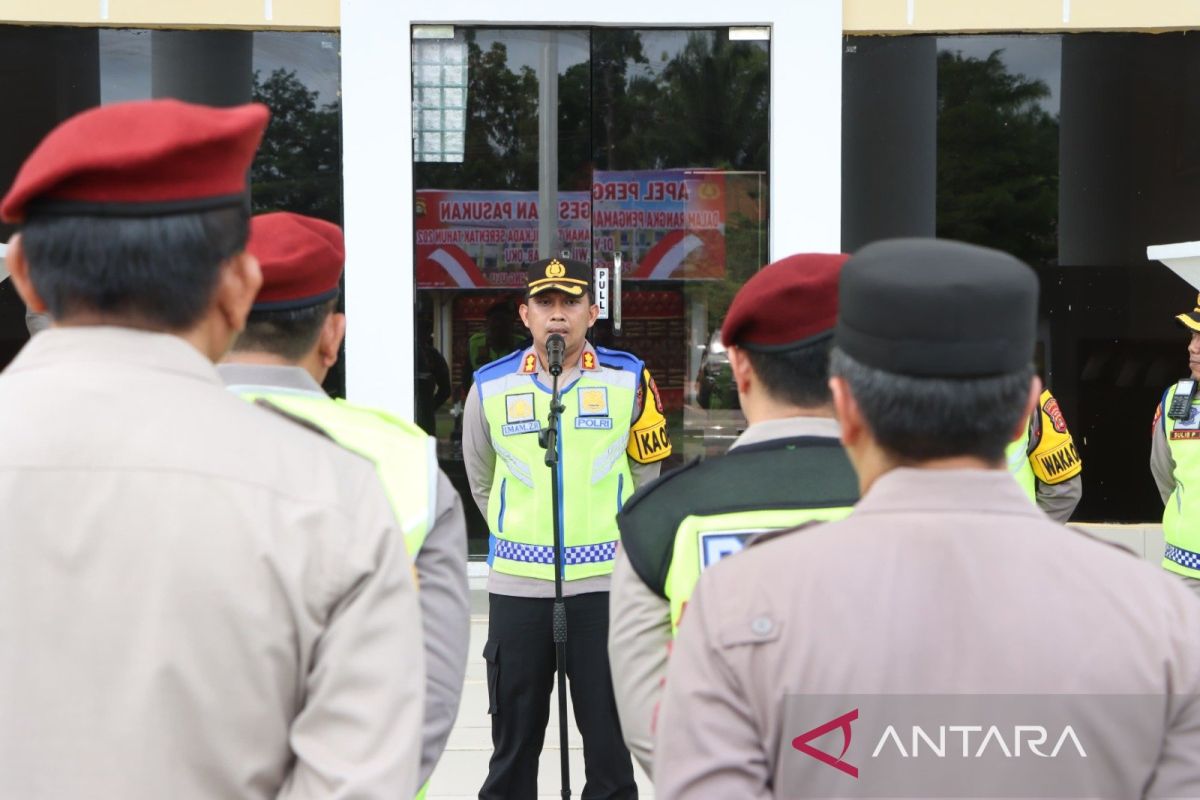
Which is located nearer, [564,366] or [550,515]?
[550,515]

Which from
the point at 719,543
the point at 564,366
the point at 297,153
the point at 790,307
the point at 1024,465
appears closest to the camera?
the point at 719,543

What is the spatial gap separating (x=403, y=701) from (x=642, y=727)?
0.72 metres

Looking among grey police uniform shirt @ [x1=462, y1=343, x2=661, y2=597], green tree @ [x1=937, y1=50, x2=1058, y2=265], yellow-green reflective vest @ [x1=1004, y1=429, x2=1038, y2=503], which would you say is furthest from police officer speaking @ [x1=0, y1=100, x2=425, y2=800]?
green tree @ [x1=937, y1=50, x2=1058, y2=265]

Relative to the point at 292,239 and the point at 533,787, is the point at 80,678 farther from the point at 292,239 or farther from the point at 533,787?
the point at 533,787

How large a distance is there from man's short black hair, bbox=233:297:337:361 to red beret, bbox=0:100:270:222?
2.20 ft

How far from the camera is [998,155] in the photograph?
7.45 m

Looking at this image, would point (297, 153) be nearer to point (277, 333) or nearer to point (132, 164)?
point (277, 333)

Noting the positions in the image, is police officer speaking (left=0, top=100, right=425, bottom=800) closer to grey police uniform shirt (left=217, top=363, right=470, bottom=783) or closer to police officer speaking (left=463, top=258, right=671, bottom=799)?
grey police uniform shirt (left=217, top=363, right=470, bottom=783)

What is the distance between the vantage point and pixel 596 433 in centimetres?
449

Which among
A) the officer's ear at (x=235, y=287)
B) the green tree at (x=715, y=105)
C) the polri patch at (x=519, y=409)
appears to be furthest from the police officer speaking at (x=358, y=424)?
the green tree at (x=715, y=105)

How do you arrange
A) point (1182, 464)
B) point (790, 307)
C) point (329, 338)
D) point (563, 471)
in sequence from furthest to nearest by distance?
point (1182, 464), point (563, 471), point (329, 338), point (790, 307)

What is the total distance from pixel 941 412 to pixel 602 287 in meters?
A: 6.11

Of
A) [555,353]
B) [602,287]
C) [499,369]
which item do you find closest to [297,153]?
[602,287]

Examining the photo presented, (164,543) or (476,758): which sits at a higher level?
(164,543)
